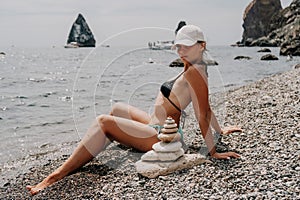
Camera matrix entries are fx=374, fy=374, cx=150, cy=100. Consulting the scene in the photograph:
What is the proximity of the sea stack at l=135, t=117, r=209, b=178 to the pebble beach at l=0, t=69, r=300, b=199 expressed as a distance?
0.09 m

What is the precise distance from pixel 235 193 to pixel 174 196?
25.5 inches

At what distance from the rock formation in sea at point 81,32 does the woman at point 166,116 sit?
136508 mm

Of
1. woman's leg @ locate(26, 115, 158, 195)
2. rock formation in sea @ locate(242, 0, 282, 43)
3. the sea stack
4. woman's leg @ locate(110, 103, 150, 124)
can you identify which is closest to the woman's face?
the sea stack

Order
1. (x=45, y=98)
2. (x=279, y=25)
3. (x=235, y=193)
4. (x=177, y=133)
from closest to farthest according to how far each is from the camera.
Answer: (x=235, y=193), (x=177, y=133), (x=45, y=98), (x=279, y=25)

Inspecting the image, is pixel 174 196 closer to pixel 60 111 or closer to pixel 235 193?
pixel 235 193

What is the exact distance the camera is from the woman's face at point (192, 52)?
4750mm

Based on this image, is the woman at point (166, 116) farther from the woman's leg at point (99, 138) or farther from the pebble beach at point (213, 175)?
the pebble beach at point (213, 175)

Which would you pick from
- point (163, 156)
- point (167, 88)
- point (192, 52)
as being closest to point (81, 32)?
point (167, 88)

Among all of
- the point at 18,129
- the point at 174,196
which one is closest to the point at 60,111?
the point at 18,129

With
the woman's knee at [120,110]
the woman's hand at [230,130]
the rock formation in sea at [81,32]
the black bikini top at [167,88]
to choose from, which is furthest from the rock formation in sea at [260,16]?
the black bikini top at [167,88]

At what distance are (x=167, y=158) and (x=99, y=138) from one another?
3.23ft

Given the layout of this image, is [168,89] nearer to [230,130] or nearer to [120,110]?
[120,110]

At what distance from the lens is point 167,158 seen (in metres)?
4.61

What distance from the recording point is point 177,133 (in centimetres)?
474
